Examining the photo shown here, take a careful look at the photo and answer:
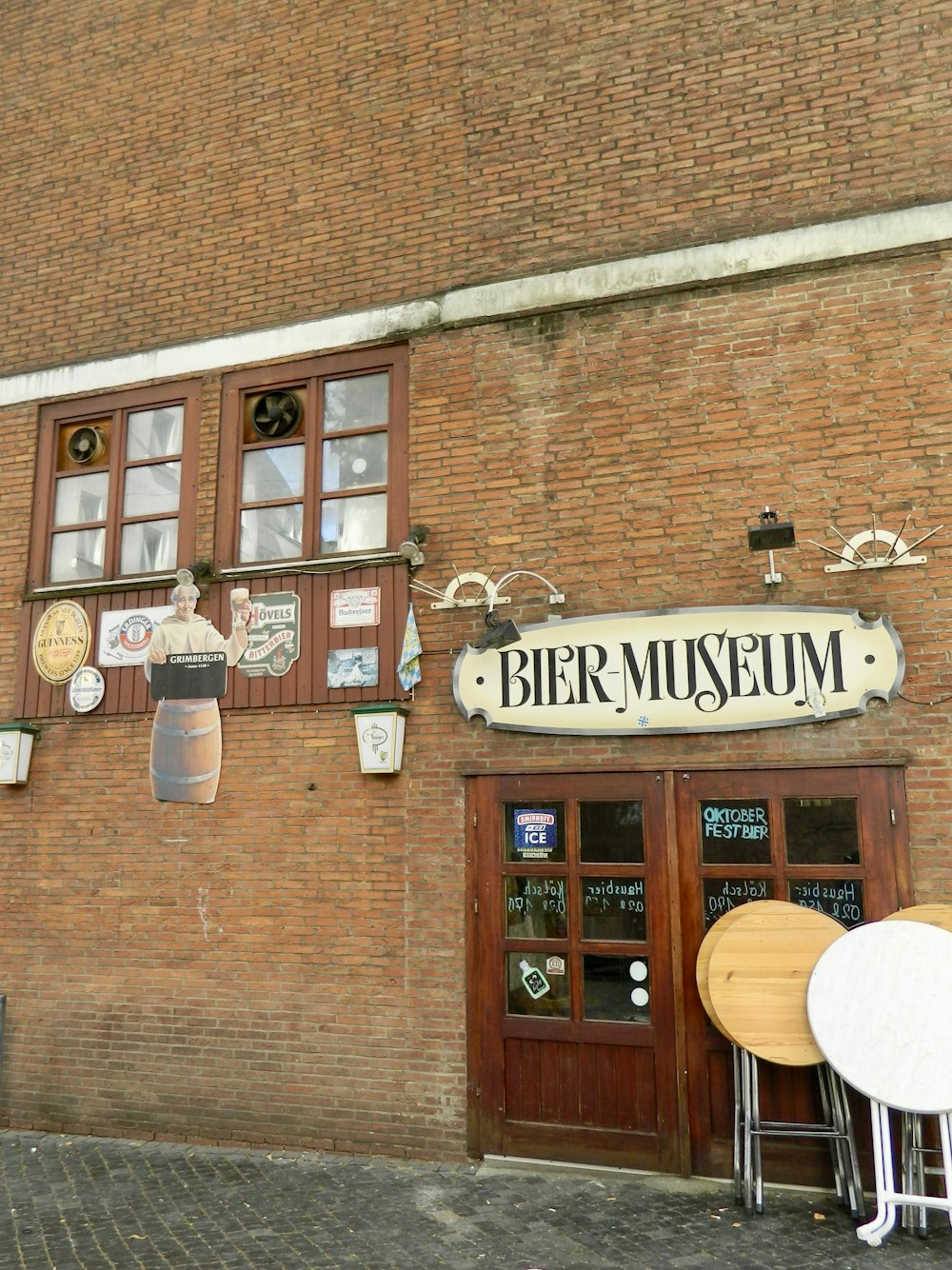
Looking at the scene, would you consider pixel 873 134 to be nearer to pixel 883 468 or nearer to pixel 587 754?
pixel 883 468

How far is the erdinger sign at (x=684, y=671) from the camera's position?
20.1 feet

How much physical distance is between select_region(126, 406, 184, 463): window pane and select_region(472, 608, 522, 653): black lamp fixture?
10.5ft

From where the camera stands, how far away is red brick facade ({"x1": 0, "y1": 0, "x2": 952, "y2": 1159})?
21.3ft

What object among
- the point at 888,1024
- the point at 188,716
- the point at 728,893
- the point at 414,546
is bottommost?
the point at 888,1024

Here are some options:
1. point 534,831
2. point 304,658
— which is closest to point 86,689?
point 304,658

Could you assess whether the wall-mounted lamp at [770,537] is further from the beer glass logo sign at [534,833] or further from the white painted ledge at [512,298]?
the beer glass logo sign at [534,833]

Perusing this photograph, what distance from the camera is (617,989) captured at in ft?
20.8

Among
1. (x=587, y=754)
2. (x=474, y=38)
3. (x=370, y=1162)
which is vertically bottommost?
(x=370, y=1162)

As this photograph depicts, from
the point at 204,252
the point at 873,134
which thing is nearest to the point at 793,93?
the point at 873,134

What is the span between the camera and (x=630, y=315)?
23.1 feet

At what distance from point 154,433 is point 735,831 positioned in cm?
564

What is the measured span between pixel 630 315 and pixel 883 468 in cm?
208

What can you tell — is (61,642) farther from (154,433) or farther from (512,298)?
(512,298)

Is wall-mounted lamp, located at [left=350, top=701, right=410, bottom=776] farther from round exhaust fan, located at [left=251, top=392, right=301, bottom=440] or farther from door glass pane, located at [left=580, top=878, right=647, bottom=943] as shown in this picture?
round exhaust fan, located at [left=251, top=392, right=301, bottom=440]
